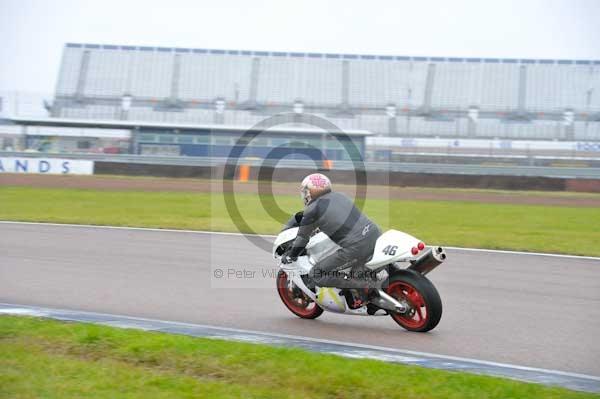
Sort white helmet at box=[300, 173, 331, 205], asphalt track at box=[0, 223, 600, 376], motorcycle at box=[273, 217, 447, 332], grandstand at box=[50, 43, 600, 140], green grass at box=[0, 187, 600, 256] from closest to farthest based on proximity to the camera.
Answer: asphalt track at box=[0, 223, 600, 376] < motorcycle at box=[273, 217, 447, 332] < white helmet at box=[300, 173, 331, 205] < green grass at box=[0, 187, 600, 256] < grandstand at box=[50, 43, 600, 140]

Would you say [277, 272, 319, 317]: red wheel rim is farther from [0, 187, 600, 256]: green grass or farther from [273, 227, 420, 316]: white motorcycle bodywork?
[0, 187, 600, 256]: green grass

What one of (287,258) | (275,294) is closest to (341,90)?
(275,294)

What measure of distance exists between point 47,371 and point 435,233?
40.1 ft

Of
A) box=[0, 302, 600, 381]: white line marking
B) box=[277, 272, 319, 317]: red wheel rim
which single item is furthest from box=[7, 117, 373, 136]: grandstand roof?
box=[0, 302, 600, 381]: white line marking

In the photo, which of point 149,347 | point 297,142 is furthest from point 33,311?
point 297,142

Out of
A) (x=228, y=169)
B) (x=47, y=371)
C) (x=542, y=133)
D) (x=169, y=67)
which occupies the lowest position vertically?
(x=47, y=371)

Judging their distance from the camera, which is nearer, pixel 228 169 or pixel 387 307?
pixel 387 307

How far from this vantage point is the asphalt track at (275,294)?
653cm

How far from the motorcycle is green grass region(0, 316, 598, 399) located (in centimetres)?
140

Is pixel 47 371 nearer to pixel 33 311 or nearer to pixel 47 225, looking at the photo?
pixel 33 311

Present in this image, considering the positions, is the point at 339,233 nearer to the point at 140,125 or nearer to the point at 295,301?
the point at 295,301

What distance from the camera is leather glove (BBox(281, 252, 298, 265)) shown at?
23.8ft

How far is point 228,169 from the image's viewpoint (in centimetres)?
3431

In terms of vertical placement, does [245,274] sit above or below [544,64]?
below
